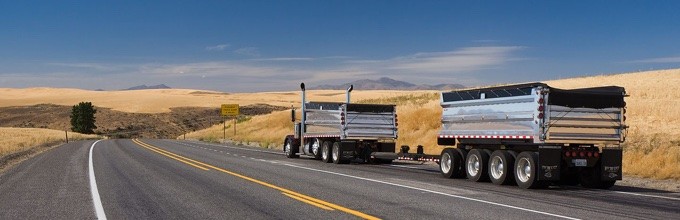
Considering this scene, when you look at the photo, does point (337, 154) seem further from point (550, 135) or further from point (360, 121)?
point (550, 135)

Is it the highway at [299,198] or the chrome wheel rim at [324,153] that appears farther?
the chrome wheel rim at [324,153]

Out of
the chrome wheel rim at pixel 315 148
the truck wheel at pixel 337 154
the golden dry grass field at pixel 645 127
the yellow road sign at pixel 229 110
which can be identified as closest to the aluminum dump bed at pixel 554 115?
the golden dry grass field at pixel 645 127

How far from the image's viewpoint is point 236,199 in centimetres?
1323

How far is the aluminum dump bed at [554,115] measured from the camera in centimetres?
1586

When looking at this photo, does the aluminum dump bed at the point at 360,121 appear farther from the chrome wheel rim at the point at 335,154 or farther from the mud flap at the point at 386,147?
the chrome wheel rim at the point at 335,154

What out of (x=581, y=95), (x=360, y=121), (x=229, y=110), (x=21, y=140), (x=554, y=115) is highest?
(x=229, y=110)

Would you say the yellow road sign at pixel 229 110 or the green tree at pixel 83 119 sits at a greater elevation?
the yellow road sign at pixel 229 110

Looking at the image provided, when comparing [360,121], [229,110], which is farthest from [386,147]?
[229,110]

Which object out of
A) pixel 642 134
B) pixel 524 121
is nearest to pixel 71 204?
pixel 524 121

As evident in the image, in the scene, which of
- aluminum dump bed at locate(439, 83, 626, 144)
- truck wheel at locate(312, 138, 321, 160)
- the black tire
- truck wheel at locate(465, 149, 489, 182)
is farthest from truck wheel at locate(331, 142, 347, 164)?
the black tire

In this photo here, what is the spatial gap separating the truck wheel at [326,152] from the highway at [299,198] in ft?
22.4

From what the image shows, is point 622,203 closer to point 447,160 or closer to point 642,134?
point 447,160

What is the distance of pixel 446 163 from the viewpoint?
63.3ft

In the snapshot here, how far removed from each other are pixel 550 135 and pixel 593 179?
2005 millimetres
